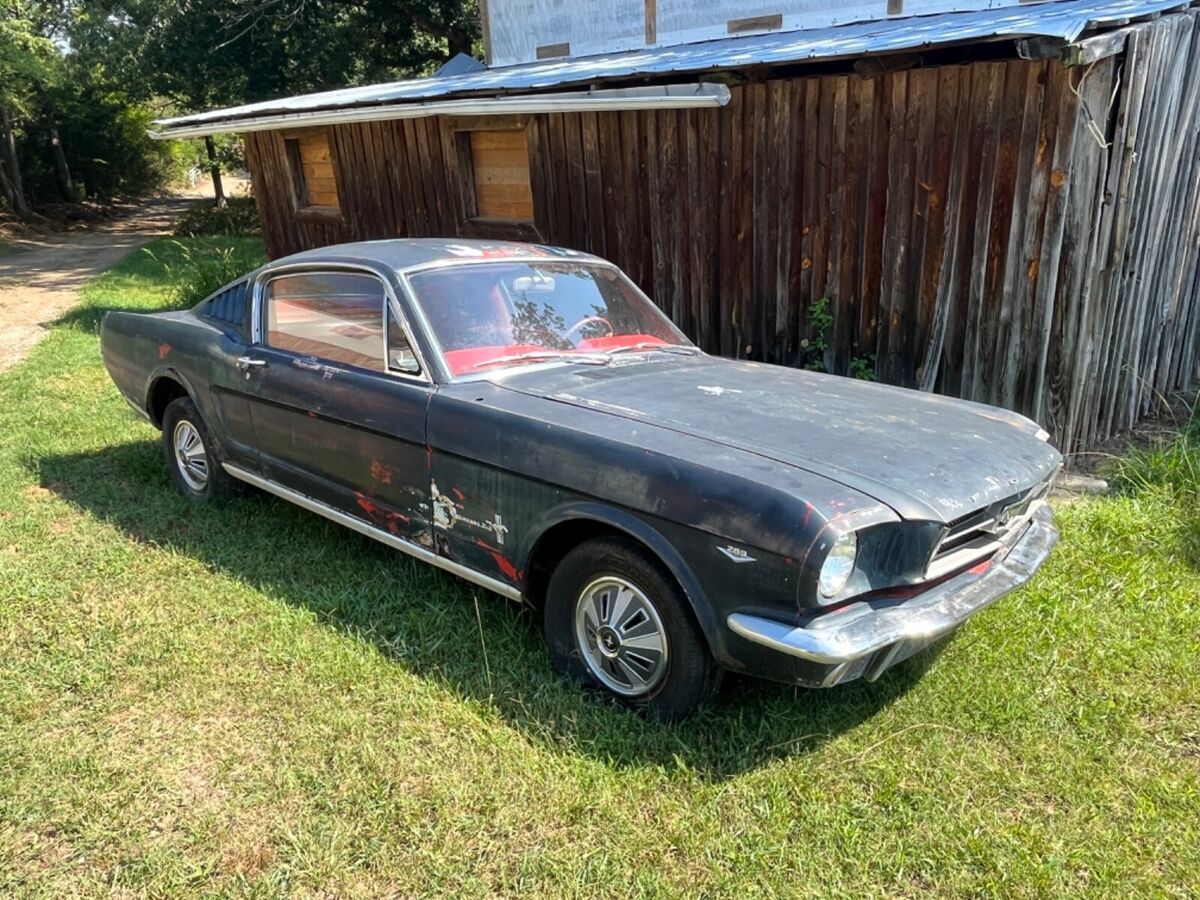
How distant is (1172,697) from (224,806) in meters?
3.32

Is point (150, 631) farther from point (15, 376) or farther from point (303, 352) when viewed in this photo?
point (15, 376)

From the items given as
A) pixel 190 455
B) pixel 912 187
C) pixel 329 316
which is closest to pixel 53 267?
pixel 190 455

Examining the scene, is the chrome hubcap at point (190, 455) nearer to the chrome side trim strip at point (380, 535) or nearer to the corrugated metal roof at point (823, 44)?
the chrome side trim strip at point (380, 535)

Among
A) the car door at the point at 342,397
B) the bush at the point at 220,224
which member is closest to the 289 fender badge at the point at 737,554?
the car door at the point at 342,397

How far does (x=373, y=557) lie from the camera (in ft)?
14.4

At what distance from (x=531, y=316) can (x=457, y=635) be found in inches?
56.7

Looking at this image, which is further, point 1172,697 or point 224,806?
point 1172,697

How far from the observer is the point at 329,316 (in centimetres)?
419

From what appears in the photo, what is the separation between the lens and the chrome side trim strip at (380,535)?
11.3 ft

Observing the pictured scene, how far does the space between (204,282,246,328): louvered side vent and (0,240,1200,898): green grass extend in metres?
1.37

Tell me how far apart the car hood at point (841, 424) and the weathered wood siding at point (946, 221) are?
6.08 ft

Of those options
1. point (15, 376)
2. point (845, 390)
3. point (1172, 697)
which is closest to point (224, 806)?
point (845, 390)

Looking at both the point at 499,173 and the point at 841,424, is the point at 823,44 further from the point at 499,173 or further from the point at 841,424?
the point at 841,424

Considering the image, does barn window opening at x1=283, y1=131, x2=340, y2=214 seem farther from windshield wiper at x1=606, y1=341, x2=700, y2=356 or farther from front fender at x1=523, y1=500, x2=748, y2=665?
front fender at x1=523, y1=500, x2=748, y2=665
